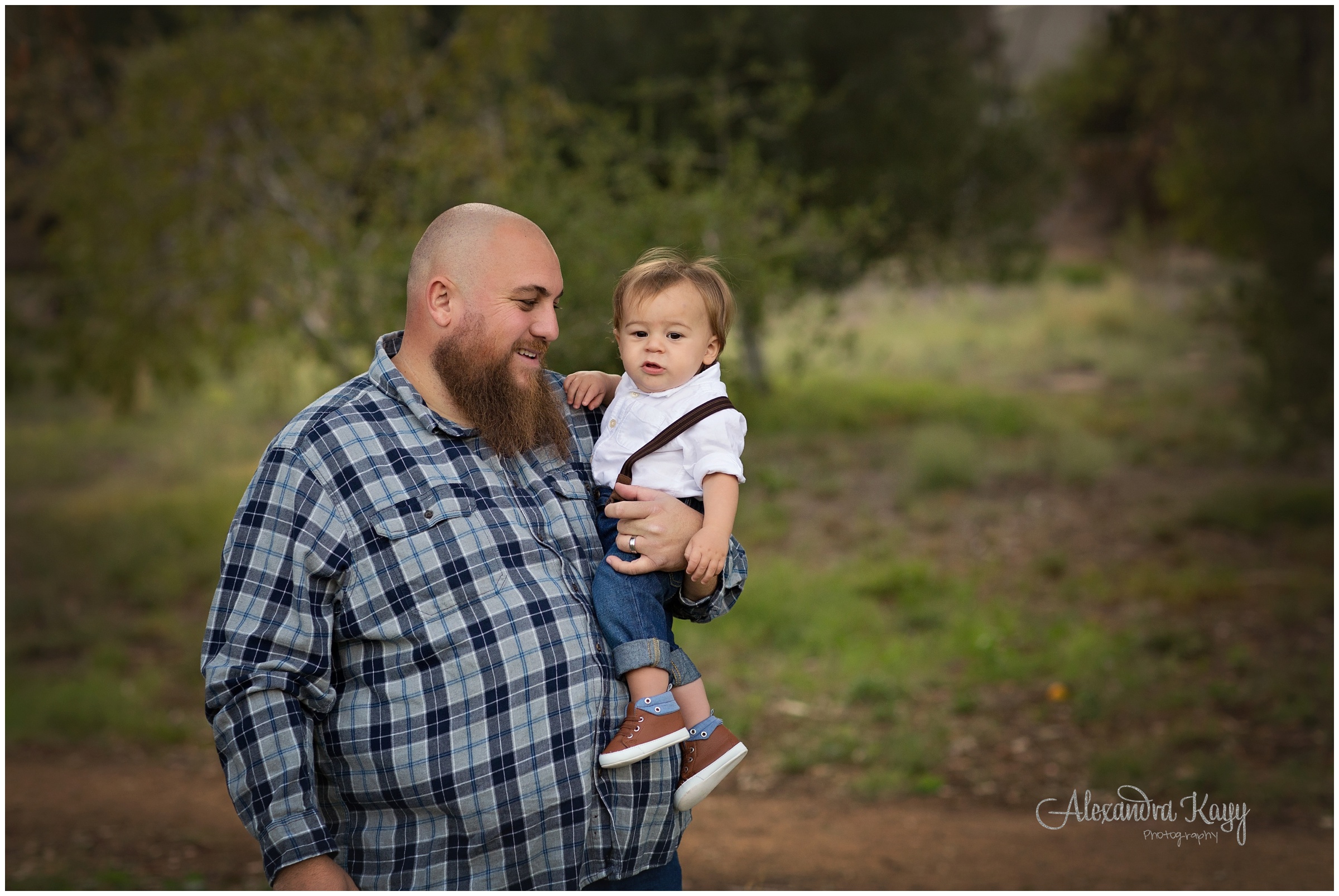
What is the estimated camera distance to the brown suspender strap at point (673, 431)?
2.38m

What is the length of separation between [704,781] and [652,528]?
517 mm

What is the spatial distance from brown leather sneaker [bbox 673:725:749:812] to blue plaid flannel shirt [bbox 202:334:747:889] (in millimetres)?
59

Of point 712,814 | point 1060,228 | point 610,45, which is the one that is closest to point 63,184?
point 610,45

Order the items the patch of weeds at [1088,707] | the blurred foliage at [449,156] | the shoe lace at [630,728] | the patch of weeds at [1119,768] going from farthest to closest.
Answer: the blurred foliage at [449,156], the patch of weeds at [1088,707], the patch of weeds at [1119,768], the shoe lace at [630,728]

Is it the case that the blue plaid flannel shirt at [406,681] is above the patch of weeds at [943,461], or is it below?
above

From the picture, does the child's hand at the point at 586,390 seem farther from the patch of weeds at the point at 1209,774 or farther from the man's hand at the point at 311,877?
the patch of weeds at the point at 1209,774

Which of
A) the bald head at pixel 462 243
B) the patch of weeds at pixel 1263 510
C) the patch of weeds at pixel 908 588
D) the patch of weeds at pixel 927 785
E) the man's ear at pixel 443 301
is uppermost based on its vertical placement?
the bald head at pixel 462 243

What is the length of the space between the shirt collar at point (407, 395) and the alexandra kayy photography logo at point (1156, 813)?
197 inches

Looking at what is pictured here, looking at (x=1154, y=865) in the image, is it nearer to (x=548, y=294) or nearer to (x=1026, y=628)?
(x=1026, y=628)

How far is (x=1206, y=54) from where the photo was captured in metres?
10.8

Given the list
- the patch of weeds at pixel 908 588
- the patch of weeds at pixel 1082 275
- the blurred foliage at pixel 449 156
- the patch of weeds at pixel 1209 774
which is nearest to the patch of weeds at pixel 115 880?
the blurred foliage at pixel 449 156

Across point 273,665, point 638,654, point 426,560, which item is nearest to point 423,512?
point 426,560

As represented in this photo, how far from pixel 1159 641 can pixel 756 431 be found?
Answer: 591cm

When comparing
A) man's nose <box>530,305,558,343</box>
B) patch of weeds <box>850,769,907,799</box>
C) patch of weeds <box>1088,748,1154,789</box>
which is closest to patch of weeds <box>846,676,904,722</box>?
patch of weeds <box>850,769,907,799</box>
